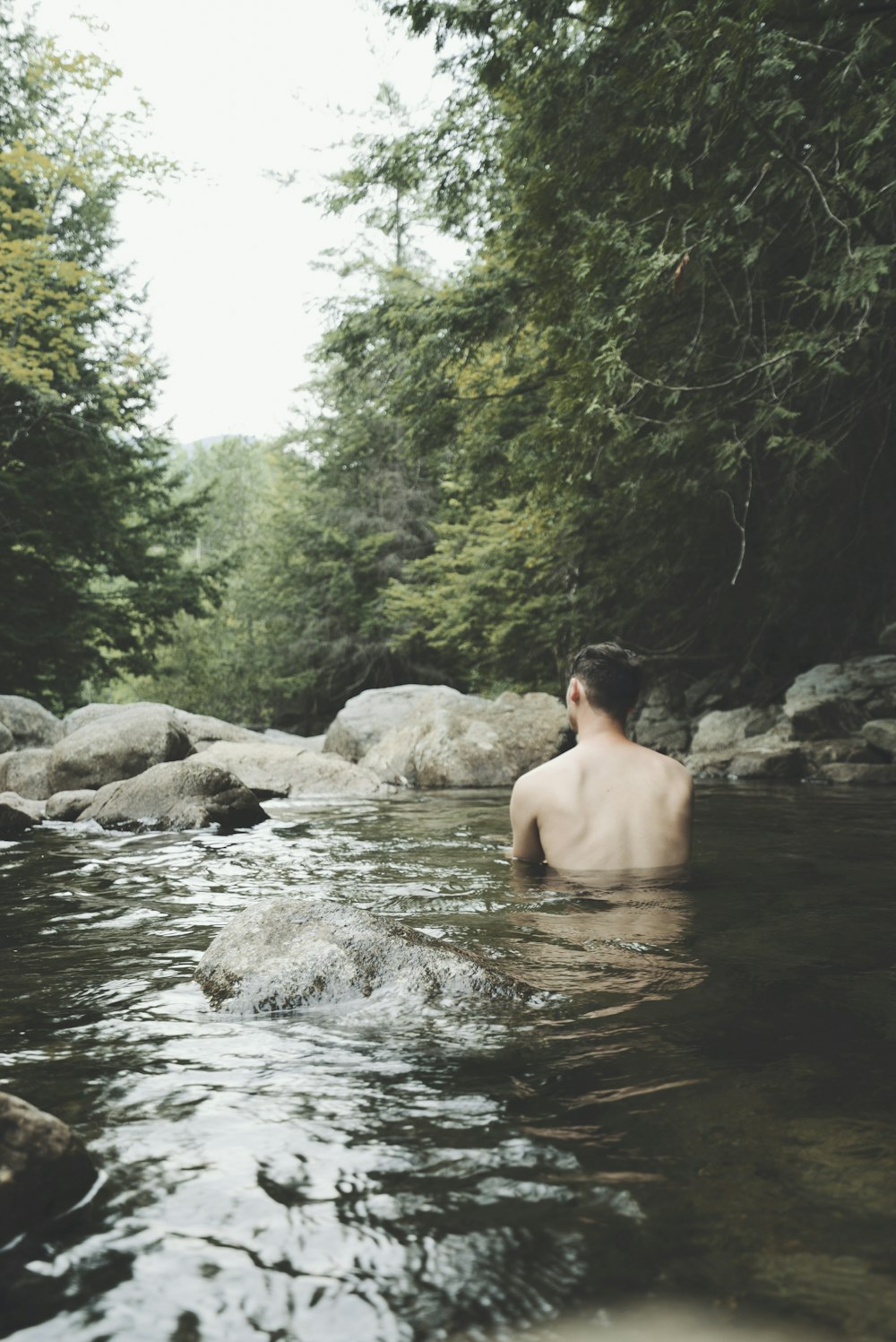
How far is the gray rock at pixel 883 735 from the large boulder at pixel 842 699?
27.9 inches

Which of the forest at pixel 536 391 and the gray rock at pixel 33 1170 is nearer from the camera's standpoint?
the gray rock at pixel 33 1170

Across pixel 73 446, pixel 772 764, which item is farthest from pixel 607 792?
pixel 73 446

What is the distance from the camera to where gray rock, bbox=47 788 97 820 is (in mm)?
9742

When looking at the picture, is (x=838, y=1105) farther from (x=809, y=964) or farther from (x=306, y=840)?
(x=306, y=840)

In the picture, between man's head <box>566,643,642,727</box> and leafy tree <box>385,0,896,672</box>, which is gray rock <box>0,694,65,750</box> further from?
man's head <box>566,643,642,727</box>

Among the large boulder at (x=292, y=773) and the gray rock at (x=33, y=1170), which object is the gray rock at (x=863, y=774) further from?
the gray rock at (x=33, y=1170)

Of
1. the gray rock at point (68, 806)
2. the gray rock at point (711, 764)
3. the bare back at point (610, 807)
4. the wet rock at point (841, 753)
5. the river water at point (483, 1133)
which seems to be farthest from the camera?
the gray rock at point (711, 764)

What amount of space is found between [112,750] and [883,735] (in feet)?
31.1

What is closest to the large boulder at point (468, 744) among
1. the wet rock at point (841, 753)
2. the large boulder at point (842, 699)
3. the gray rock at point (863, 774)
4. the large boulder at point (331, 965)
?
the large boulder at point (842, 699)

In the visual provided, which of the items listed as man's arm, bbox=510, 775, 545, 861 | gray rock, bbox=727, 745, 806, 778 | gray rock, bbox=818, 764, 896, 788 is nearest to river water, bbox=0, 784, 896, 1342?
man's arm, bbox=510, 775, 545, 861

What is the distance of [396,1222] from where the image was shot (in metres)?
1.89

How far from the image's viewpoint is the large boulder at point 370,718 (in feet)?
55.2

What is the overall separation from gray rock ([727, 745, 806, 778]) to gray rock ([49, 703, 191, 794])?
285 inches

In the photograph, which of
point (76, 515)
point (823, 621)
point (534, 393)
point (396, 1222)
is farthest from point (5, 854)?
point (76, 515)
